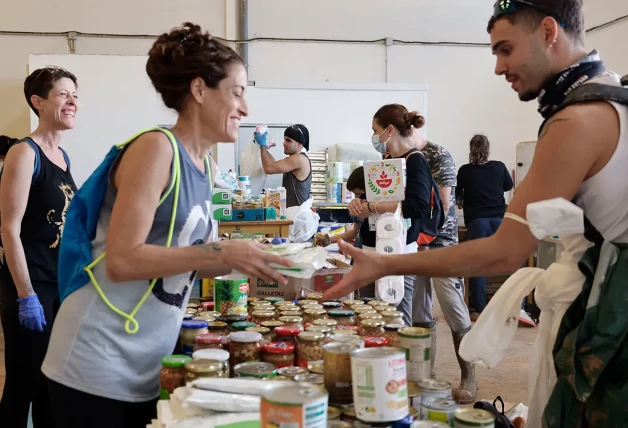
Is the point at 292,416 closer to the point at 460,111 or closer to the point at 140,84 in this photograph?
the point at 140,84

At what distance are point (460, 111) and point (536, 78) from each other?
602 centimetres

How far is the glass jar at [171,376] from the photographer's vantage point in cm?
135

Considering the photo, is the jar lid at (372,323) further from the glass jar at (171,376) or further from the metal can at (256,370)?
the glass jar at (171,376)

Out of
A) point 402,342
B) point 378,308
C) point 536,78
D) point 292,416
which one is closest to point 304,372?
point 402,342

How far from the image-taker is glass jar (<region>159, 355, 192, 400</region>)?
1.35 m

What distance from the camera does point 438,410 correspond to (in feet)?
3.91

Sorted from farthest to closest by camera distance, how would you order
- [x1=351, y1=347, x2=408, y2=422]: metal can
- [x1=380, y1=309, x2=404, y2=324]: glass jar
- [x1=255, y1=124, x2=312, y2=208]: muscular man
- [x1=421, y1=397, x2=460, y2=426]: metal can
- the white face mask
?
[x1=255, y1=124, x2=312, y2=208]: muscular man
the white face mask
[x1=380, y1=309, x2=404, y2=324]: glass jar
[x1=421, y1=397, x2=460, y2=426]: metal can
[x1=351, y1=347, x2=408, y2=422]: metal can

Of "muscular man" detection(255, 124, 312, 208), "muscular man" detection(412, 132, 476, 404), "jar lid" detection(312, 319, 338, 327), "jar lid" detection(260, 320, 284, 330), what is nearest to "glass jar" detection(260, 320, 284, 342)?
"jar lid" detection(260, 320, 284, 330)

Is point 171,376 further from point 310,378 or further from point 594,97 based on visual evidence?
point 594,97

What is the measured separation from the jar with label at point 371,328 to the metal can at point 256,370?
401mm

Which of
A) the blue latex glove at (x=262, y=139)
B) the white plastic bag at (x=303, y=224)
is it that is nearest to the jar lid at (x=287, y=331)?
the white plastic bag at (x=303, y=224)

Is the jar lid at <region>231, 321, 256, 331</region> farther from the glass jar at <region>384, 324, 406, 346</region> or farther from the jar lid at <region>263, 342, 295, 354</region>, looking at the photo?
the glass jar at <region>384, 324, 406, 346</region>

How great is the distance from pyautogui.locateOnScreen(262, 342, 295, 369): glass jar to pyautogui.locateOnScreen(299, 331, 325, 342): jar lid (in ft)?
0.16

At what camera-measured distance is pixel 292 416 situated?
921 mm
